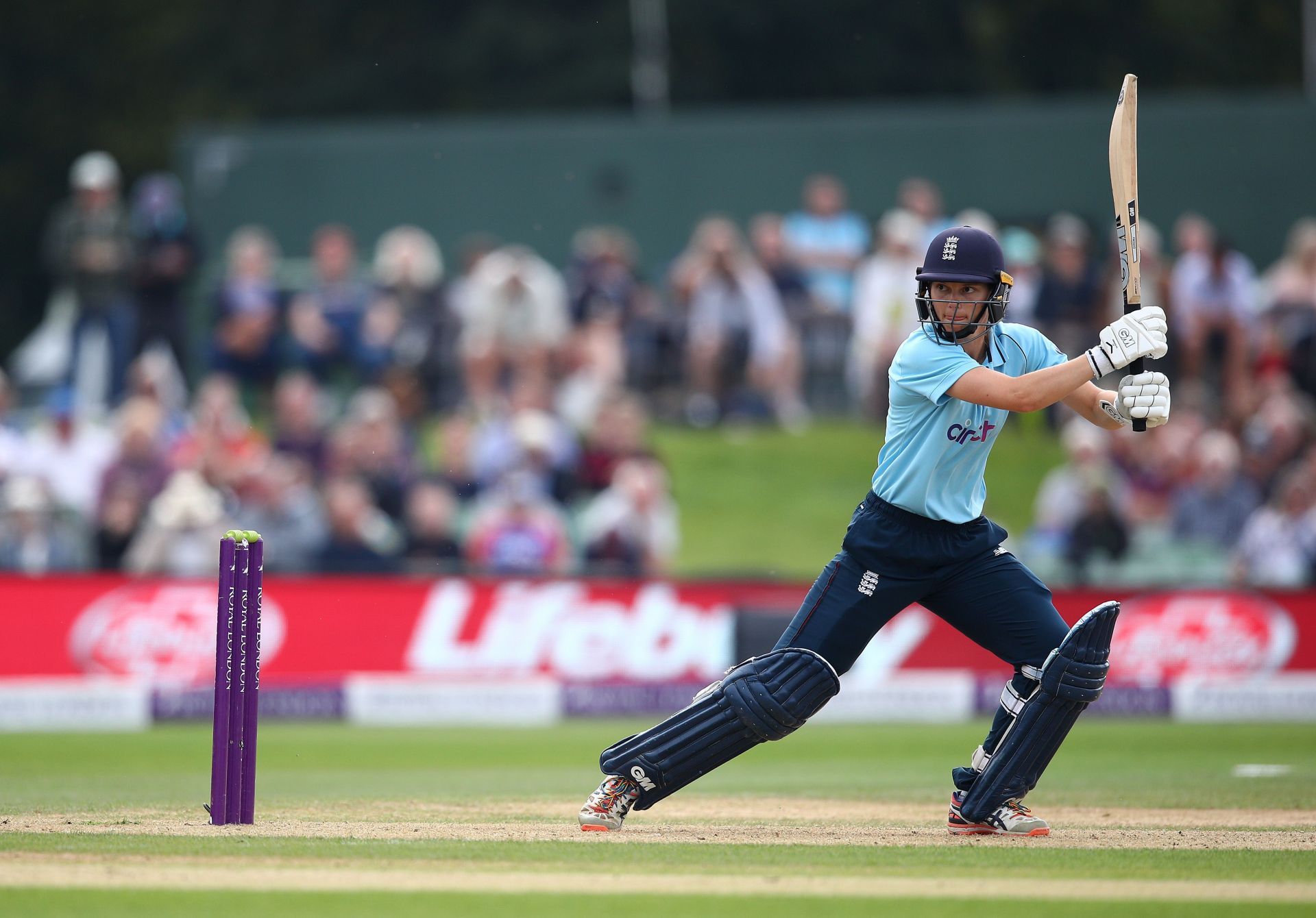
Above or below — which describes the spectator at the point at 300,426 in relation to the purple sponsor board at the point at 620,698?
above

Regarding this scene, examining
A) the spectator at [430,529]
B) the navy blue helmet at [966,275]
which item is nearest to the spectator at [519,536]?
the spectator at [430,529]

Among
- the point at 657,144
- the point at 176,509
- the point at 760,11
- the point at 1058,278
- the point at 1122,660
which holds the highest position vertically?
the point at 760,11

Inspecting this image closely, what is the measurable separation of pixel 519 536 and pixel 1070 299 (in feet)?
18.1

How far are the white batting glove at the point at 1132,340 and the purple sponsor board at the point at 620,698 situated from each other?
721 cm

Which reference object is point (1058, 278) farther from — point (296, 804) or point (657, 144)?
point (296, 804)

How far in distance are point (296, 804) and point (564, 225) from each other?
13144 mm

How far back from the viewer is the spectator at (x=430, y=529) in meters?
14.4

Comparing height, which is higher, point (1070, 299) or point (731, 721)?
point (1070, 299)

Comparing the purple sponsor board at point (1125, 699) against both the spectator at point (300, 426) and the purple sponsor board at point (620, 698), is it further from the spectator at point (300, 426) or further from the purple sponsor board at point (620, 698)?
the spectator at point (300, 426)

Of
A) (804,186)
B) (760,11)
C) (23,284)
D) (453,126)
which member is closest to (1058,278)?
(804,186)

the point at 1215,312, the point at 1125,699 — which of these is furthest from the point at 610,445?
the point at 1215,312

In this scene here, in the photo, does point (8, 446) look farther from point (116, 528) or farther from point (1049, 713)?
point (1049, 713)

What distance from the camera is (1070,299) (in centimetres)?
1648

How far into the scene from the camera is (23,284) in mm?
29922
